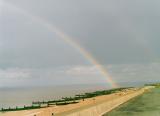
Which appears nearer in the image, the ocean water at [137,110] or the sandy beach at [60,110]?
the sandy beach at [60,110]

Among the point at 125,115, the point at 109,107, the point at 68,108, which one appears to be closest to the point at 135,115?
the point at 125,115

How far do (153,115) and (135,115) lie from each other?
1.89 meters

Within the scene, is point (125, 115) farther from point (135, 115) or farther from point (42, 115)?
point (42, 115)

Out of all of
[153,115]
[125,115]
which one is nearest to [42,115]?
[125,115]

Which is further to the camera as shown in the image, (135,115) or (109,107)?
(109,107)

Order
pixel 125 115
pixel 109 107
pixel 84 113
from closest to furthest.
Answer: pixel 84 113 < pixel 125 115 < pixel 109 107

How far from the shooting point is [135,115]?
3862cm

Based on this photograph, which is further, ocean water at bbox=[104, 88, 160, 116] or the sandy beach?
ocean water at bbox=[104, 88, 160, 116]

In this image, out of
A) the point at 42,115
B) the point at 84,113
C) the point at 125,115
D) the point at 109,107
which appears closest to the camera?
the point at 84,113

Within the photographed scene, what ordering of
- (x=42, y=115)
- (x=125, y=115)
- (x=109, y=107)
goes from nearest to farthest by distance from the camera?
(x=42, y=115) < (x=125, y=115) < (x=109, y=107)

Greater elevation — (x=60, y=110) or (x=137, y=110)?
(x=60, y=110)

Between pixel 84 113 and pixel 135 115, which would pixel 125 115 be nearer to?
pixel 135 115

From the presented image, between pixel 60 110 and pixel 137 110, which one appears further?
pixel 137 110

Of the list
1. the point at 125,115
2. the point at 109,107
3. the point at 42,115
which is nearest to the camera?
the point at 42,115
